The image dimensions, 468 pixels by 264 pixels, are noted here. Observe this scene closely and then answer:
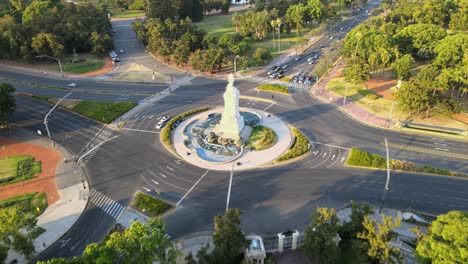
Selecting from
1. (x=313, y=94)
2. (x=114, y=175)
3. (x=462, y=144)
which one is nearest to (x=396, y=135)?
(x=462, y=144)

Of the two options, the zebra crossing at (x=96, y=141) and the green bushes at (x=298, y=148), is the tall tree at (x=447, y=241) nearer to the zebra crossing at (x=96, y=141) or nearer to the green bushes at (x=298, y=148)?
the green bushes at (x=298, y=148)

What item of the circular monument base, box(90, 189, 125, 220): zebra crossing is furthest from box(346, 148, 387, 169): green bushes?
box(90, 189, 125, 220): zebra crossing

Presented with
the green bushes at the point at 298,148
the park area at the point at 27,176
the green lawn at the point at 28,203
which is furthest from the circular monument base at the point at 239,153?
the green lawn at the point at 28,203

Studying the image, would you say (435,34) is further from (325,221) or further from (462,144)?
(325,221)

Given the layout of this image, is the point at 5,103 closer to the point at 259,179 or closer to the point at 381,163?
the point at 259,179

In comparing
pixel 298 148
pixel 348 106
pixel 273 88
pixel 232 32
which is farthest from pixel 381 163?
pixel 232 32
